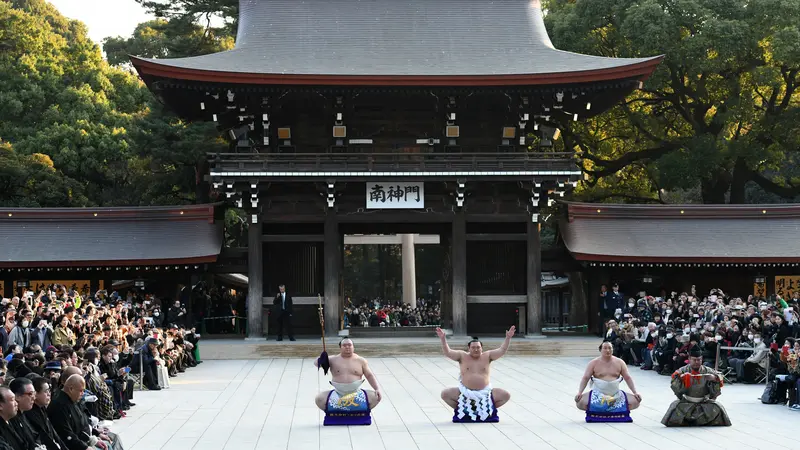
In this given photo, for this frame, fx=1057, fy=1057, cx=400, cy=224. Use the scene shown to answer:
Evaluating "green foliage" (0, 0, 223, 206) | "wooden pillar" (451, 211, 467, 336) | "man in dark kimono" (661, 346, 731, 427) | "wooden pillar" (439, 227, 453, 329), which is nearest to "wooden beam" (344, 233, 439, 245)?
"green foliage" (0, 0, 223, 206)

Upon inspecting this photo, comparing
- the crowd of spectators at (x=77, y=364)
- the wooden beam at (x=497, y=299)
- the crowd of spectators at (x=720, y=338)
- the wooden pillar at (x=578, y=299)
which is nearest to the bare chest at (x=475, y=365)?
the crowd of spectators at (x=77, y=364)

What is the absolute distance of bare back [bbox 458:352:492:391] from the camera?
15.4 m

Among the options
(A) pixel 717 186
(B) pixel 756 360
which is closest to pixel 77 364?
(B) pixel 756 360

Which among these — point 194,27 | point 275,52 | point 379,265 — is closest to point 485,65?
point 275,52

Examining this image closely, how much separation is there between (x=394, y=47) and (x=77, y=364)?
70.3 ft

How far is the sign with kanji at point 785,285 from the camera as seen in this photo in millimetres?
33312

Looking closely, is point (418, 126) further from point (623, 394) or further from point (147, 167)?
point (623, 394)

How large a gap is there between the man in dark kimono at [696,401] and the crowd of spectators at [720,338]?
109 inches

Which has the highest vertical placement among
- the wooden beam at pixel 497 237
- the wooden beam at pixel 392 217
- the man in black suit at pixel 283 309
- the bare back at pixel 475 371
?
the wooden beam at pixel 392 217

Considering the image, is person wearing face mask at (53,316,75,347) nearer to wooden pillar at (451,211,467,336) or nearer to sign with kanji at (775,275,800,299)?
wooden pillar at (451,211,467,336)

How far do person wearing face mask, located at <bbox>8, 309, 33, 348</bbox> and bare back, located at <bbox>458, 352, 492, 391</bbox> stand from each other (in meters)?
7.78

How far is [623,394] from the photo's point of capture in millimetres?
15609

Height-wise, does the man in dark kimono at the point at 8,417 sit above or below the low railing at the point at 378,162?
below

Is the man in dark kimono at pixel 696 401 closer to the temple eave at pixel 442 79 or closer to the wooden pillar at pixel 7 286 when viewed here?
the temple eave at pixel 442 79
